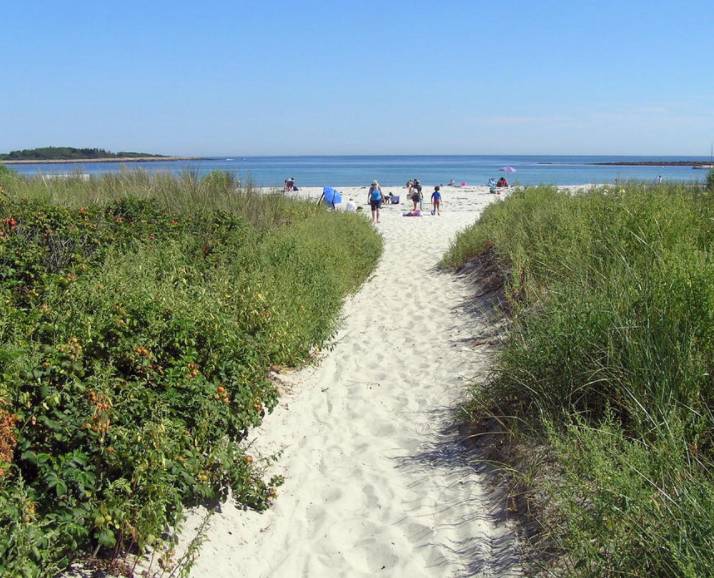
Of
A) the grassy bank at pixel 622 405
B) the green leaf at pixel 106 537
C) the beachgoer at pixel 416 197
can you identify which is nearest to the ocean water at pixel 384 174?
the beachgoer at pixel 416 197

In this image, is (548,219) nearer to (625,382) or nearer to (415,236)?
(625,382)

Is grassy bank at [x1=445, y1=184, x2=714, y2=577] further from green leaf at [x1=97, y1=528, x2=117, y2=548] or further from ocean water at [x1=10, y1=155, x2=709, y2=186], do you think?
ocean water at [x1=10, y1=155, x2=709, y2=186]

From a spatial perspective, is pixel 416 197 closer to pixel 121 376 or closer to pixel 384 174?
pixel 121 376

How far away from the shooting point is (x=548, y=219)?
955 centimetres

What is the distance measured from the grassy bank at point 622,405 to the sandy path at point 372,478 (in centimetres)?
47

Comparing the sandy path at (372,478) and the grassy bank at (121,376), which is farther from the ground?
the grassy bank at (121,376)

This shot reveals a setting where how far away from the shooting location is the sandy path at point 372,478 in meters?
3.42

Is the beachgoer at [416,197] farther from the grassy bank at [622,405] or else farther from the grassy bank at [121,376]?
the grassy bank at [622,405]

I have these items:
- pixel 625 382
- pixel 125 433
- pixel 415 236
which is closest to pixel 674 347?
pixel 625 382

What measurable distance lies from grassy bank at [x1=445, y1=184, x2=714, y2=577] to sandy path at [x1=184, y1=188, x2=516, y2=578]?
472mm

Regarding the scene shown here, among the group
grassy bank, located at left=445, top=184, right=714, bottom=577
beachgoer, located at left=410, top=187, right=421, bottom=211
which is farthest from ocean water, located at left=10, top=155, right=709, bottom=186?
grassy bank, located at left=445, top=184, right=714, bottom=577

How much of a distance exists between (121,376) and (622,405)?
9.60 feet

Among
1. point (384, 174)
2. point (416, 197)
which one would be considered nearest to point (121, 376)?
point (416, 197)

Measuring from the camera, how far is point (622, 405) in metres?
3.83
